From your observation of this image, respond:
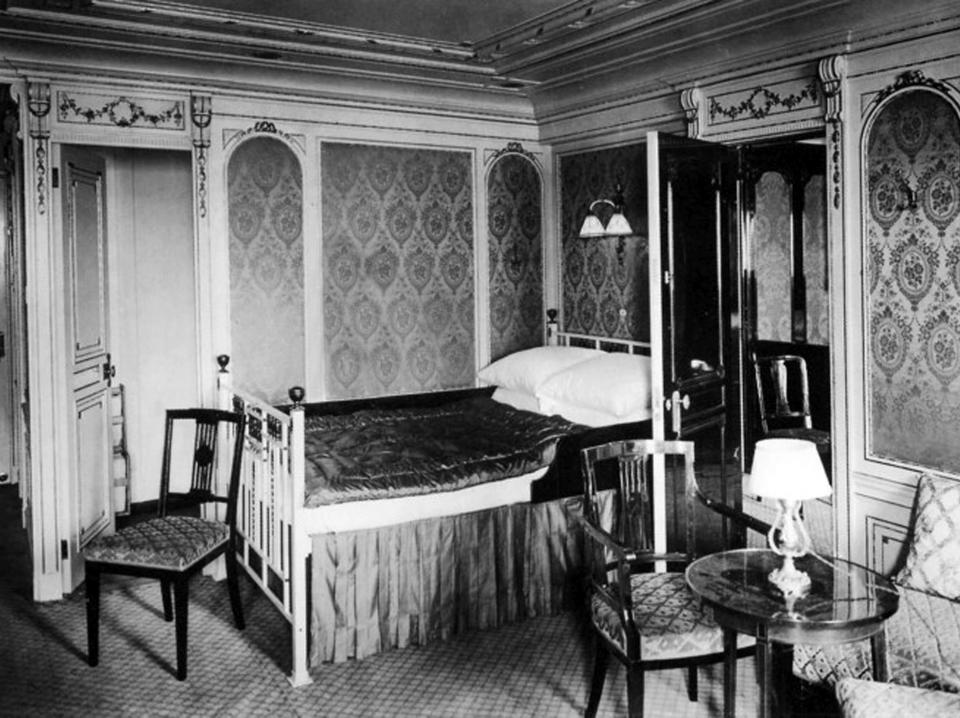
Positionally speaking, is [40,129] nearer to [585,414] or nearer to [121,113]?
[121,113]

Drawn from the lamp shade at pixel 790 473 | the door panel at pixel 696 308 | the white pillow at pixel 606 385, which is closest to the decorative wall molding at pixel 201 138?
the white pillow at pixel 606 385

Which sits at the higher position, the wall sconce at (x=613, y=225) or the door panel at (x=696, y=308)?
the wall sconce at (x=613, y=225)

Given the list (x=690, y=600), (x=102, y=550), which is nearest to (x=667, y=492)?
(x=690, y=600)

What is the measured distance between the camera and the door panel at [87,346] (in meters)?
4.64

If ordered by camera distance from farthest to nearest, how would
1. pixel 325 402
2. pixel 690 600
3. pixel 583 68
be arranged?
pixel 325 402 → pixel 583 68 → pixel 690 600

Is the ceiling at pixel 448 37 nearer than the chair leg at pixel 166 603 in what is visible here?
Yes

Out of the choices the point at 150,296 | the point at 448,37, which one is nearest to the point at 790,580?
the point at 448,37

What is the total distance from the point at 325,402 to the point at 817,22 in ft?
10.6

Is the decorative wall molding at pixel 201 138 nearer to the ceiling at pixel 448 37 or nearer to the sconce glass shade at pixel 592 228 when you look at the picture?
the ceiling at pixel 448 37

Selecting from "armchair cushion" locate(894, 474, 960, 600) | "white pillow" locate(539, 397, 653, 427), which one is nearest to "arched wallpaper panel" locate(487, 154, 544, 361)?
"white pillow" locate(539, 397, 653, 427)

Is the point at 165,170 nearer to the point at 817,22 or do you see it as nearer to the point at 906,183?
the point at 817,22

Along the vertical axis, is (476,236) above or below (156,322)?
above

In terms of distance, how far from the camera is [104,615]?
14.2ft

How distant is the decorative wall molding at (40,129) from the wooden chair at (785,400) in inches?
157
